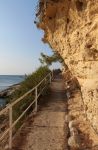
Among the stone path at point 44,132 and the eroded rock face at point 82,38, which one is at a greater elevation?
the eroded rock face at point 82,38

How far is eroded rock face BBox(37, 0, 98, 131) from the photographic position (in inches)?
277

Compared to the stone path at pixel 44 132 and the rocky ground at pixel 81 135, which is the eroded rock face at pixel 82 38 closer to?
the rocky ground at pixel 81 135

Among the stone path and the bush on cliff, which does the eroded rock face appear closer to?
the stone path

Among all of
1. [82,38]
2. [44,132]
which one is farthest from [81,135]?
[82,38]

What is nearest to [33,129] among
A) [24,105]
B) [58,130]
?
[58,130]

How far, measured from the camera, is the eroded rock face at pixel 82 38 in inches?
277

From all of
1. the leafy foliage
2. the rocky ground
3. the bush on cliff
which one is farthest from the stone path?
the leafy foliage

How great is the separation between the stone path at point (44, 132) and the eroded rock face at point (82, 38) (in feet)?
4.26

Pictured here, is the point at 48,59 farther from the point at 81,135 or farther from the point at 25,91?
the point at 81,135

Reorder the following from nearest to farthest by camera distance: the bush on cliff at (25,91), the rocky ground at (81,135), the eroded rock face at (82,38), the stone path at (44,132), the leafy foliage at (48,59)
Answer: the eroded rock face at (82,38)
the rocky ground at (81,135)
the stone path at (44,132)
the bush on cliff at (25,91)
the leafy foliage at (48,59)

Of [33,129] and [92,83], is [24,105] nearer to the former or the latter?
[33,129]

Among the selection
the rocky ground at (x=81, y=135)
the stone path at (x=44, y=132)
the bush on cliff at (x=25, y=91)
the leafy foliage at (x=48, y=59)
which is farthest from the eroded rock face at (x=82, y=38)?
the leafy foliage at (x=48, y=59)

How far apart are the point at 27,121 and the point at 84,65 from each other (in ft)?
11.3

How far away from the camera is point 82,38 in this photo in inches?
333
